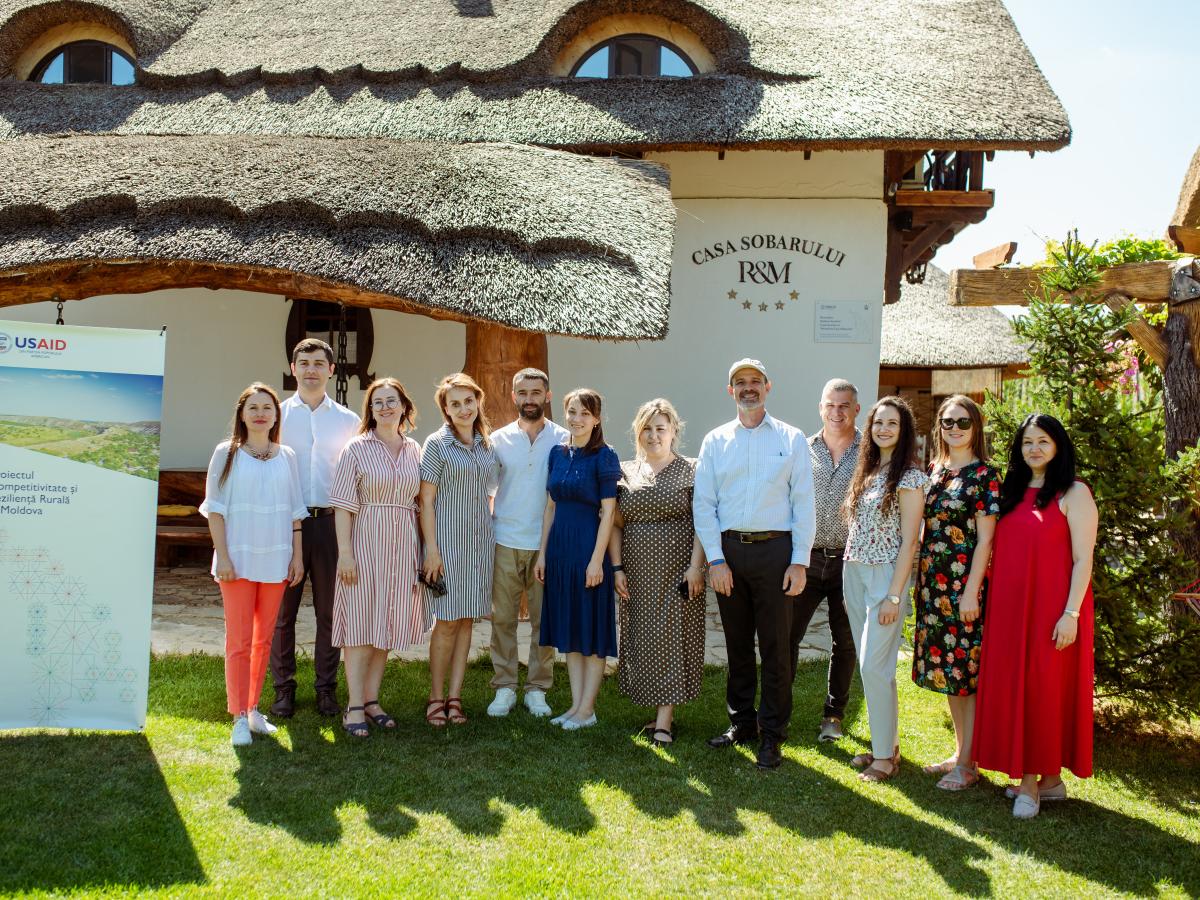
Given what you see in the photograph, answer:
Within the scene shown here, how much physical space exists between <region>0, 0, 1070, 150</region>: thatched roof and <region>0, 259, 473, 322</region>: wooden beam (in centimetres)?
220

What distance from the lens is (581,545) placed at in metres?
4.25

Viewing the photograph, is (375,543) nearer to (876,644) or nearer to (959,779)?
(876,644)

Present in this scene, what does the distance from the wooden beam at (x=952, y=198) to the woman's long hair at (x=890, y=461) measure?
4.95 m

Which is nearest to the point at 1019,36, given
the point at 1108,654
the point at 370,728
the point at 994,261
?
the point at 994,261

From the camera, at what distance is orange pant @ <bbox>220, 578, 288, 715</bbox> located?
398cm

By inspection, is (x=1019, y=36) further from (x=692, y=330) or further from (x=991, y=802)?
(x=991, y=802)

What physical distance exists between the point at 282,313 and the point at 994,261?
6.09 meters

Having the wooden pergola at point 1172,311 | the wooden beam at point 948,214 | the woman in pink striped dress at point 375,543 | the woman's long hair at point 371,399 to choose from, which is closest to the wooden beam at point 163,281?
the woman's long hair at point 371,399

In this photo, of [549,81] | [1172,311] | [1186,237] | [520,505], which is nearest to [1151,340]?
[1172,311]

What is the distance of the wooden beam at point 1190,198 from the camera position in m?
4.79

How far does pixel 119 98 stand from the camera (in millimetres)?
8773

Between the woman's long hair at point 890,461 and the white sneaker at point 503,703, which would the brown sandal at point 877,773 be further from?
the white sneaker at point 503,703

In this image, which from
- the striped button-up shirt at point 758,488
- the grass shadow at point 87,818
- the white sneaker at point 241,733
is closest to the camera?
the grass shadow at point 87,818

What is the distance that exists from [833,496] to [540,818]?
1.85 meters
